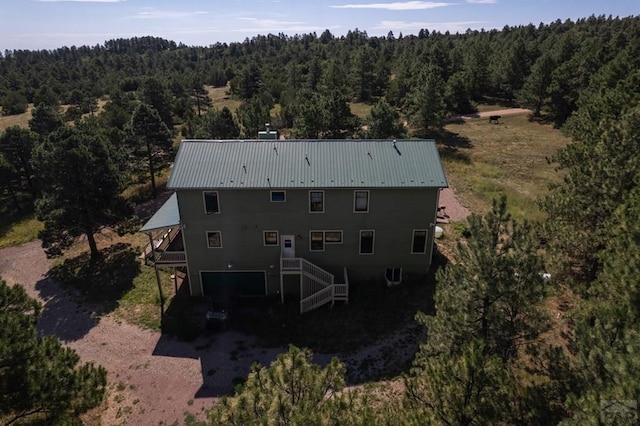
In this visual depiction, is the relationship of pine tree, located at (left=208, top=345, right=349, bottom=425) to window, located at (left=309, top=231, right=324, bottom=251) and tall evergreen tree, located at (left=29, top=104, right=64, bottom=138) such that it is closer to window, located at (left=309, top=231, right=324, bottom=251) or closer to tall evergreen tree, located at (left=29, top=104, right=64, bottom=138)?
Result: window, located at (left=309, top=231, right=324, bottom=251)

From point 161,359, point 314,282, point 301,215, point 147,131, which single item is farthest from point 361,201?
point 147,131

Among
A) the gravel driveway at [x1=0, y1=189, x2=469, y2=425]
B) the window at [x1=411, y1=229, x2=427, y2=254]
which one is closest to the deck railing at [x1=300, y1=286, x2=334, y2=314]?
the gravel driveway at [x1=0, y1=189, x2=469, y2=425]

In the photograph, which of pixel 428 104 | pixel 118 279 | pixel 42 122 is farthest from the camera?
pixel 428 104

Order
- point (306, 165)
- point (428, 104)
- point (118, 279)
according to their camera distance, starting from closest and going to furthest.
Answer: point (306, 165) → point (118, 279) → point (428, 104)

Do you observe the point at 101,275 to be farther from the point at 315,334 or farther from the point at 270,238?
the point at 315,334

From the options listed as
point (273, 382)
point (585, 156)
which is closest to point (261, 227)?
point (273, 382)

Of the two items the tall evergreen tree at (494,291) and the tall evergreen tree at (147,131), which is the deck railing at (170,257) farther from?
the tall evergreen tree at (147,131)

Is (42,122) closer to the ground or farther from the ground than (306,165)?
closer to the ground

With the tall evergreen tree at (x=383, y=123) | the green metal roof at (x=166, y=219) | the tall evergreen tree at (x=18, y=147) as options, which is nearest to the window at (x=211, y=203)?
the green metal roof at (x=166, y=219)
